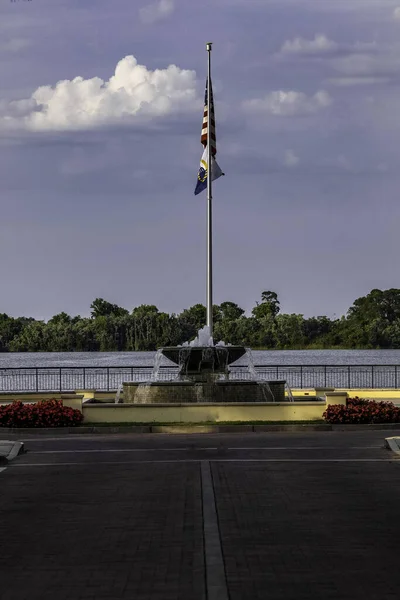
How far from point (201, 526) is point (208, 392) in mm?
20432

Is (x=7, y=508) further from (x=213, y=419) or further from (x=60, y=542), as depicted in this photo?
(x=213, y=419)

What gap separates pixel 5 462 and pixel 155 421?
33.7 feet

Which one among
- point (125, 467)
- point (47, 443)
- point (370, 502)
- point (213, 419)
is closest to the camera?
point (370, 502)

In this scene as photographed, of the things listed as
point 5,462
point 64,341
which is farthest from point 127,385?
point 64,341

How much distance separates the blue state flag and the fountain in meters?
5.78

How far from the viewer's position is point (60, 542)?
460 inches

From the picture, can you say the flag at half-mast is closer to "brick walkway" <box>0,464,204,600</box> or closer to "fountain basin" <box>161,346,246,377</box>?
"fountain basin" <box>161,346,246,377</box>

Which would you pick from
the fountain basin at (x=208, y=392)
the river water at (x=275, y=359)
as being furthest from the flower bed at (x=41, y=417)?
the river water at (x=275, y=359)

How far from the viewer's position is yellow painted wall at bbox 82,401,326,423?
30641 millimetres

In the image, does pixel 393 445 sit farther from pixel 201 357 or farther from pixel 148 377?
pixel 148 377

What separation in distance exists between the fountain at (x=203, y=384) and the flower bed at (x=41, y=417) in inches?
146

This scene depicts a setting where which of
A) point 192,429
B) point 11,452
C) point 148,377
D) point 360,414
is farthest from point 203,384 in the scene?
point 148,377

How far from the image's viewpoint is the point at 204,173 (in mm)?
38625

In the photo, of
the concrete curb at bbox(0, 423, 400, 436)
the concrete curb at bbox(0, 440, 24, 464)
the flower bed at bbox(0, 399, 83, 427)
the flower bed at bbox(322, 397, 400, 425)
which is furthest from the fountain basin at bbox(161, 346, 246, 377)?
the concrete curb at bbox(0, 440, 24, 464)
